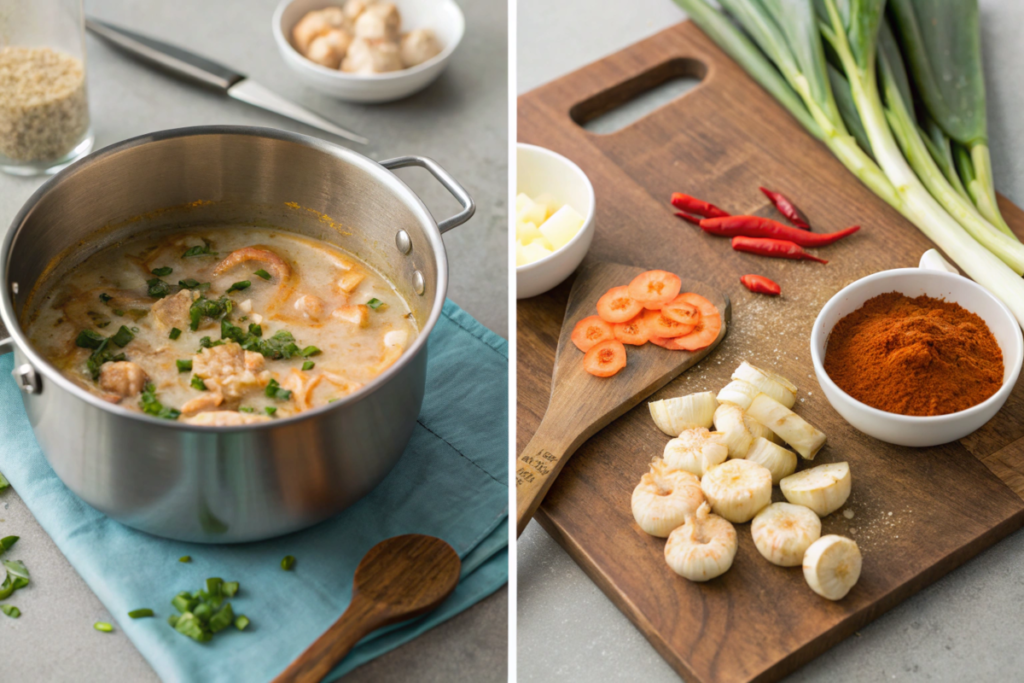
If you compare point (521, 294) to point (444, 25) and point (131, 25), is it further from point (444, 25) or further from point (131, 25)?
point (131, 25)

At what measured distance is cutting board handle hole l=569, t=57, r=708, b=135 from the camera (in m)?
2.74

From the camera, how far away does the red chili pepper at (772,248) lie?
2238 millimetres

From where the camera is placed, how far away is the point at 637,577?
5.65 feet

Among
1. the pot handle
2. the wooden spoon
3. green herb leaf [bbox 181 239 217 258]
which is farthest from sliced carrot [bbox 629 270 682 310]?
green herb leaf [bbox 181 239 217 258]

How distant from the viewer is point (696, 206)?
7.73 ft

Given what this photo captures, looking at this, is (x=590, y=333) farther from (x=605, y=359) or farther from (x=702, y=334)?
(x=702, y=334)

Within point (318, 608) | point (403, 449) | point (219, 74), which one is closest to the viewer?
point (318, 608)

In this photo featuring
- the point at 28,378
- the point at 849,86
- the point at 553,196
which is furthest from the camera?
the point at 849,86

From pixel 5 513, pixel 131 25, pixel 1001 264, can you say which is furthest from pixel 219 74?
pixel 1001 264

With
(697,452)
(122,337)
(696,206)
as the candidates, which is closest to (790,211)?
(696,206)

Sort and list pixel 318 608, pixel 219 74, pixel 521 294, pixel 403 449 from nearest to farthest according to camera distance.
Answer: pixel 318 608
pixel 403 449
pixel 521 294
pixel 219 74

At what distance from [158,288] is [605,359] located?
3.04 ft

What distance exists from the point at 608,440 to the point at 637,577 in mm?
314

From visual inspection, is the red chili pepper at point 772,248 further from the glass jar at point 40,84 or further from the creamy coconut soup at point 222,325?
→ the glass jar at point 40,84
